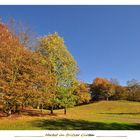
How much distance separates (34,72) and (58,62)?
14.5 ft

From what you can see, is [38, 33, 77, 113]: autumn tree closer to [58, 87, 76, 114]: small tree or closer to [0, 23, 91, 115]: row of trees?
[0, 23, 91, 115]: row of trees

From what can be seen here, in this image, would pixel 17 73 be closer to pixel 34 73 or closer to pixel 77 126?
pixel 34 73

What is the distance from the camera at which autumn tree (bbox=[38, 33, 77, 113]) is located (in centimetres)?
2464

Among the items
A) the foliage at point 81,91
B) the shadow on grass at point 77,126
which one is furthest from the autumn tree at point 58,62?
the shadow on grass at point 77,126

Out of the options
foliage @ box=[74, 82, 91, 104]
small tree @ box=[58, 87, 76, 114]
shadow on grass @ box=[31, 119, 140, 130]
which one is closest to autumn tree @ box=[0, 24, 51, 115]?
small tree @ box=[58, 87, 76, 114]

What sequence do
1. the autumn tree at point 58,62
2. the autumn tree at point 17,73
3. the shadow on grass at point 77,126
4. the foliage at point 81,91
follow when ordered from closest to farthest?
1. the shadow on grass at point 77,126
2. the autumn tree at point 17,73
3. the autumn tree at point 58,62
4. the foliage at point 81,91

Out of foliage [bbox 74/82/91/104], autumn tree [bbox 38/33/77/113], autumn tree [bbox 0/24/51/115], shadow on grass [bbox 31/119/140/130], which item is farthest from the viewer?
foliage [bbox 74/82/91/104]

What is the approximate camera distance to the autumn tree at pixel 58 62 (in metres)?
24.6

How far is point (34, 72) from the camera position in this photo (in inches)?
872

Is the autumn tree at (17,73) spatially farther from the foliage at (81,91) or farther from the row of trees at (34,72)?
the foliage at (81,91)

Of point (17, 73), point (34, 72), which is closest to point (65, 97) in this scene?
point (34, 72)

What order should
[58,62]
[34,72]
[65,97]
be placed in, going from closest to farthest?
1. [34,72]
2. [58,62]
3. [65,97]

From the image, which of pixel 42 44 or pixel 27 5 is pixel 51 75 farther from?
pixel 27 5

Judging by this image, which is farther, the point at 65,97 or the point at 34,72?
the point at 65,97
